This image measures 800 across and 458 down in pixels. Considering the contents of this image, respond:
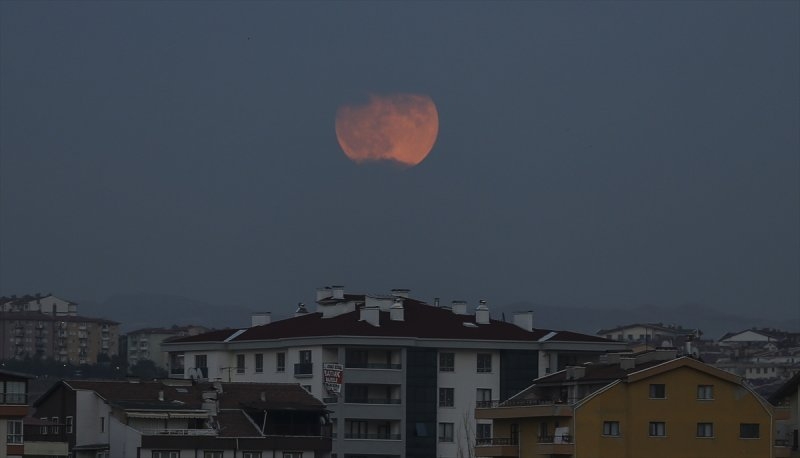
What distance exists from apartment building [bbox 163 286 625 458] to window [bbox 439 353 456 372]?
60 millimetres

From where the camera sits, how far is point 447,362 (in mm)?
113812

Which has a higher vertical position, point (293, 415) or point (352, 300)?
point (352, 300)

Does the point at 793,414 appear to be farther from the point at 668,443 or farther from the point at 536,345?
the point at 536,345

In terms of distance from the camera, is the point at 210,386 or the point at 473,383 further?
the point at 473,383

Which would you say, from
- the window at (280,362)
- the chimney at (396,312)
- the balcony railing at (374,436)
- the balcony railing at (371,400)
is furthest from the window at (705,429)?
the window at (280,362)

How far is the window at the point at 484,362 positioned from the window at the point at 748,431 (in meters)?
27.4

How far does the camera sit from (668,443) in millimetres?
89062

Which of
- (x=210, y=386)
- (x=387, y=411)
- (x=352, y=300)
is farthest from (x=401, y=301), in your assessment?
(x=210, y=386)

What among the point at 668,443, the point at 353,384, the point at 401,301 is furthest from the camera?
the point at 401,301

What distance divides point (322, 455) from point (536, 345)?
87.4ft

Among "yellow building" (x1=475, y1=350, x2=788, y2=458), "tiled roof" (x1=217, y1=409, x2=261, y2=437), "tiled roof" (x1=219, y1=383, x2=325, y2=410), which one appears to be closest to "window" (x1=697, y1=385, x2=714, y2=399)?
"yellow building" (x1=475, y1=350, x2=788, y2=458)

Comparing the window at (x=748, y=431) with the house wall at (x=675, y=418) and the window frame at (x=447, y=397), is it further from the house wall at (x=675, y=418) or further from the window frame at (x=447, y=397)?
the window frame at (x=447, y=397)

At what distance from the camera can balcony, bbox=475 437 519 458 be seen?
92.8m

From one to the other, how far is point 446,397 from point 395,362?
13.0 feet
